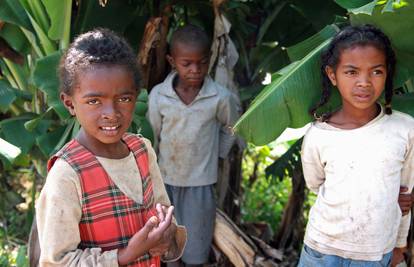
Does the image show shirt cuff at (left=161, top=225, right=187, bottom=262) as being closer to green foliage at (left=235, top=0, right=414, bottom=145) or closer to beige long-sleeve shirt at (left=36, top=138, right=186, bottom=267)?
beige long-sleeve shirt at (left=36, top=138, right=186, bottom=267)

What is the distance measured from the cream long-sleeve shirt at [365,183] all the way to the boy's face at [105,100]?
0.84 m

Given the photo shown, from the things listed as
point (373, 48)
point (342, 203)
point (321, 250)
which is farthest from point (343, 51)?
point (321, 250)

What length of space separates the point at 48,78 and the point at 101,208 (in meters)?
1.15

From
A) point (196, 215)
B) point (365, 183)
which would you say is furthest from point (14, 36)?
point (365, 183)

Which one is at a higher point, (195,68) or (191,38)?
(191,38)

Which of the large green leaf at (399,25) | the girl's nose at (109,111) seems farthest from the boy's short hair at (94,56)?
the large green leaf at (399,25)

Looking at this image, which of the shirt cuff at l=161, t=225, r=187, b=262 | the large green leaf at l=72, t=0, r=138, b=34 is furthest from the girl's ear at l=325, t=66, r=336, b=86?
the large green leaf at l=72, t=0, r=138, b=34

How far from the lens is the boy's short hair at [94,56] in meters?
1.66

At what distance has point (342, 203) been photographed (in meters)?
2.12

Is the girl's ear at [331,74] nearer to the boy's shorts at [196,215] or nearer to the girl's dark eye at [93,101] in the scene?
the girl's dark eye at [93,101]

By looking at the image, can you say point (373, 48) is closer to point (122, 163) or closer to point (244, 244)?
point (122, 163)

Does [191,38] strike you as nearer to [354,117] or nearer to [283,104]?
[283,104]

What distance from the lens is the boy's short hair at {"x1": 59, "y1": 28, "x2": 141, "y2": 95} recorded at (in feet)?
5.45

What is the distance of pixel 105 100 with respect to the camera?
1.65 m
